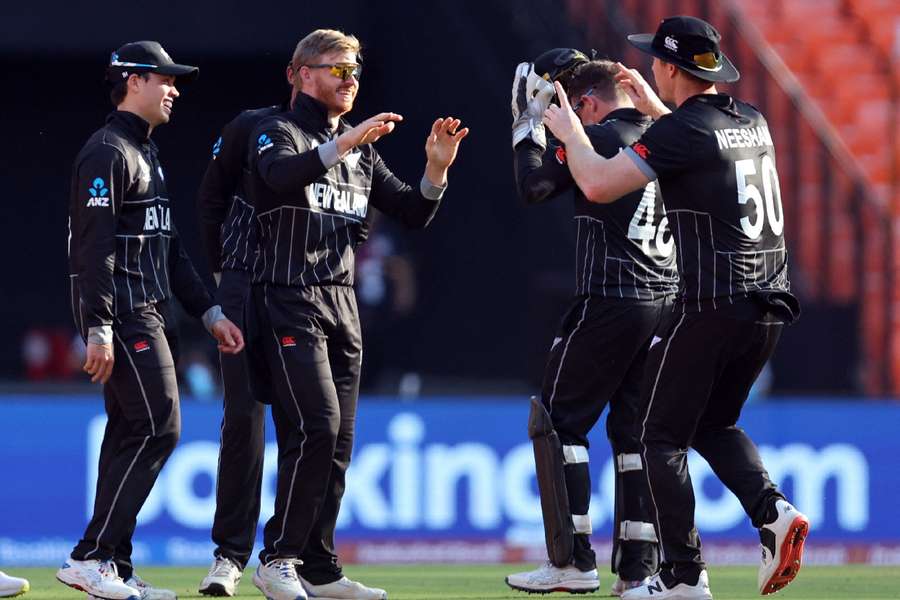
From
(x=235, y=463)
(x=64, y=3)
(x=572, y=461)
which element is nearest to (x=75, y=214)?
(x=235, y=463)

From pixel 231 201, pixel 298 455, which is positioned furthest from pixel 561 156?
pixel 298 455

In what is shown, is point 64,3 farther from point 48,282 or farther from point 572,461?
point 572,461

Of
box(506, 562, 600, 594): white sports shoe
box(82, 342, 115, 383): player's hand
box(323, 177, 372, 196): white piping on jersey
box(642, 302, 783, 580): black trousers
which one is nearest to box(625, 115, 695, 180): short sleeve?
box(642, 302, 783, 580): black trousers

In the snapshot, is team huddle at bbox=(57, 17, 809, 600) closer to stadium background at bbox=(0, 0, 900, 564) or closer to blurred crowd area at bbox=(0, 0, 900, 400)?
stadium background at bbox=(0, 0, 900, 564)

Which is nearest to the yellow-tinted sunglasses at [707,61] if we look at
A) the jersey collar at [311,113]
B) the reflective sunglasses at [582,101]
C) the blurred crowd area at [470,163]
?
the reflective sunglasses at [582,101]

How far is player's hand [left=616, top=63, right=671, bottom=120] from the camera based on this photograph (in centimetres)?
616

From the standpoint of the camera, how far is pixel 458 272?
1285cm

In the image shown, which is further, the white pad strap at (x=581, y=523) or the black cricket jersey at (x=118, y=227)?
the white pad strap at (x=581, y=523)

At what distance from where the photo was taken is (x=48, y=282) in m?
13.2

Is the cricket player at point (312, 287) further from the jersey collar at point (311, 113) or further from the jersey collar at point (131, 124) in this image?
the jersey collar at point (131, 124)

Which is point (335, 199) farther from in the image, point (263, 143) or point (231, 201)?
point (231, 201)

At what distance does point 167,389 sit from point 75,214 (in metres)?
0.66

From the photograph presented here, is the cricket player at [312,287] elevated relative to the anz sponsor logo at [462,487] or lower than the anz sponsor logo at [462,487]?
elevated

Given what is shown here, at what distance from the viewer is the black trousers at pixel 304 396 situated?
224 inches
